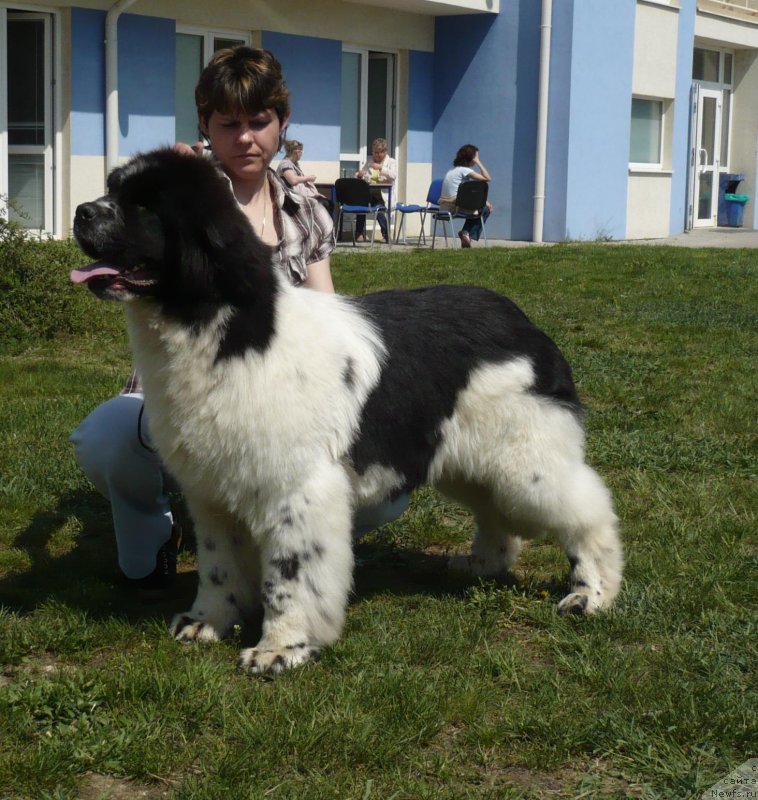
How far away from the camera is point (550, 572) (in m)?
4.59

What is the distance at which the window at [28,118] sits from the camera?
1533 centimetres

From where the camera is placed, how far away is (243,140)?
4.07 meters

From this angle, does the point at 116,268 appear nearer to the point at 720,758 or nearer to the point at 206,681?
the point at 206,681

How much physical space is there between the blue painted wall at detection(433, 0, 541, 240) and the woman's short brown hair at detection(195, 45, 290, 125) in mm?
16422

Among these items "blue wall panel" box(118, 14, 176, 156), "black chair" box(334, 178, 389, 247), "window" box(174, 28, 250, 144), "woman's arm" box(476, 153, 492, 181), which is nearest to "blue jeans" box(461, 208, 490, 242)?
"woman's arm" box(476, 153, 492, 181)

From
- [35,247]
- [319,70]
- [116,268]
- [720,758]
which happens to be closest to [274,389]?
[116,268]

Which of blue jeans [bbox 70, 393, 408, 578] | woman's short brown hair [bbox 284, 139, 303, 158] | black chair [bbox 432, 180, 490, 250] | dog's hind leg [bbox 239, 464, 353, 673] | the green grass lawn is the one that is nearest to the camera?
the green grass lawn

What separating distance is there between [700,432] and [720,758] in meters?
3.77

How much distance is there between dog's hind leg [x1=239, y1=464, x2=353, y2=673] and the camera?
3574mm

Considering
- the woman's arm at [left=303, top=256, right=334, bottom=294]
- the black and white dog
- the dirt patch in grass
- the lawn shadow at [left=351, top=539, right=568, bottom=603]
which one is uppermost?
the woman's arm at [left=303, top=256, right=334, bottom=294]

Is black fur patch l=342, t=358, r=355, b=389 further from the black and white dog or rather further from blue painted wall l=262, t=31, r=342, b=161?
blue painted wall l=262, t=31, r=342, b=161

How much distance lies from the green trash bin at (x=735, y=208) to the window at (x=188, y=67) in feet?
44.0

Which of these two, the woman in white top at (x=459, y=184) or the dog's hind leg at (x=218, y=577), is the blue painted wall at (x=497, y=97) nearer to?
the woman in white top at (x=459, y=184)

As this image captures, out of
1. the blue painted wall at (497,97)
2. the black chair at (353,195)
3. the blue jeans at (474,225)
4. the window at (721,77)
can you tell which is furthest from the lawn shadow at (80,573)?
the window at (721,77)
